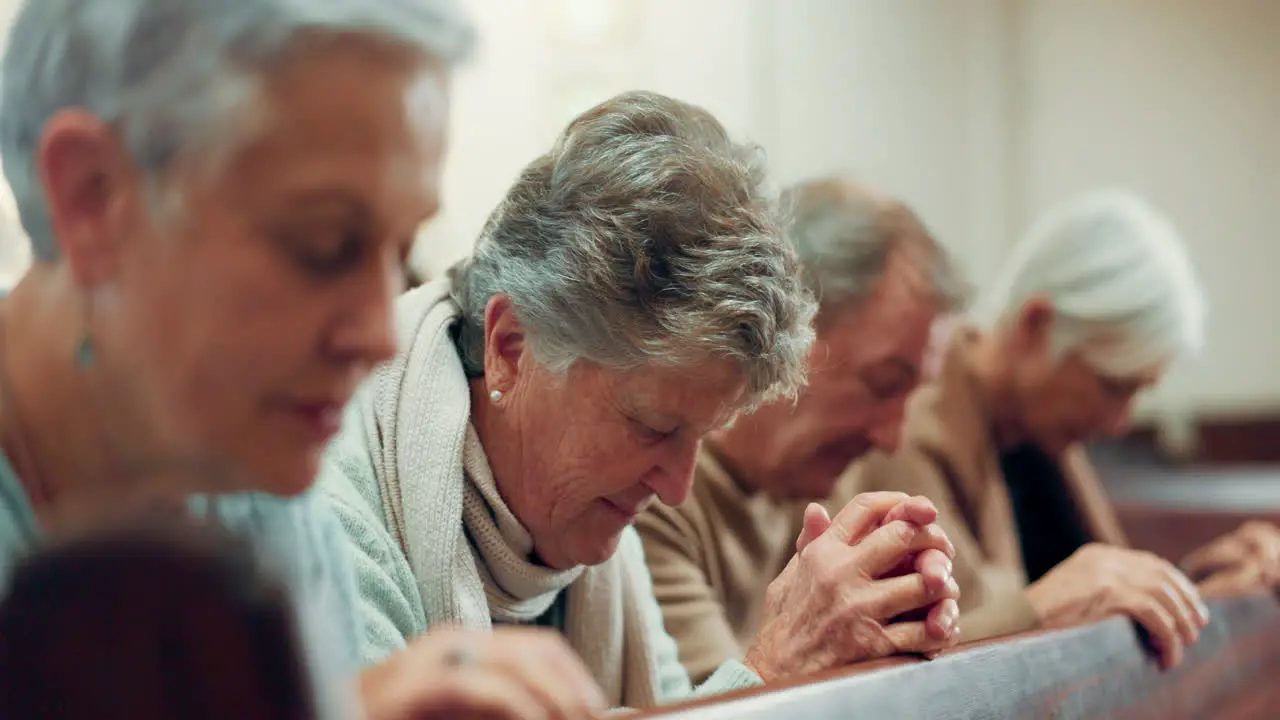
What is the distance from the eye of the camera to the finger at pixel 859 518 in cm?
92

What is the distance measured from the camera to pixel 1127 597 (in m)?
1.16

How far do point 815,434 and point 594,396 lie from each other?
0.41 m

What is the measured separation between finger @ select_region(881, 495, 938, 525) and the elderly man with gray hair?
33 mm

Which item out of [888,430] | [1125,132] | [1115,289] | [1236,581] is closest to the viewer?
[888,430]

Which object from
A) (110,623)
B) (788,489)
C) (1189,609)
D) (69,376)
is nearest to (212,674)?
(110,623)

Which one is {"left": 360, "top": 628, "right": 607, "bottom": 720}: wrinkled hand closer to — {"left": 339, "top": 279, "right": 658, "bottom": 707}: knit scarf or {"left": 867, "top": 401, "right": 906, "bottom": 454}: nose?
{"left": 339, "top": 279, "right": 658, "bottom": 707}: knit scarf

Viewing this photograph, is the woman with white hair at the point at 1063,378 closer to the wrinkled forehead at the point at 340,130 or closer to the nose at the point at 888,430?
Result: the nose at the point at 888,430

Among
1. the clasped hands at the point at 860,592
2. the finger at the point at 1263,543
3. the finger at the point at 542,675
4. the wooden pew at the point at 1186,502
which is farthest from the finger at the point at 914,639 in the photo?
the wooden pew at the point at 1186,502

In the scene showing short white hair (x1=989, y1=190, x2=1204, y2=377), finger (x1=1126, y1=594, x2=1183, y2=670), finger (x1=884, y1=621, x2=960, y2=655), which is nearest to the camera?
finger (x1=884, y1=621, x2=960, y2=655)

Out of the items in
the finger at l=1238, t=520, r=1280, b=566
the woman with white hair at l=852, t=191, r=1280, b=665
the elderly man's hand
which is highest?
the elderly man's hand

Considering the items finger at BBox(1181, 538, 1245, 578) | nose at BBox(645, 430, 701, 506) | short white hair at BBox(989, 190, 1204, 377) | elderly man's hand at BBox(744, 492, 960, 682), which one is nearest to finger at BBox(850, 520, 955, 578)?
elderly man's hand at BBox(744, 492, 960, 682)

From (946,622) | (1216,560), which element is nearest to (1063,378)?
(1216,560)

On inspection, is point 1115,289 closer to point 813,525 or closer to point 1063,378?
point 1063,378

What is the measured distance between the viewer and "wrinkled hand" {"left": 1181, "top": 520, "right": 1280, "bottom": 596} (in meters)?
1.66
